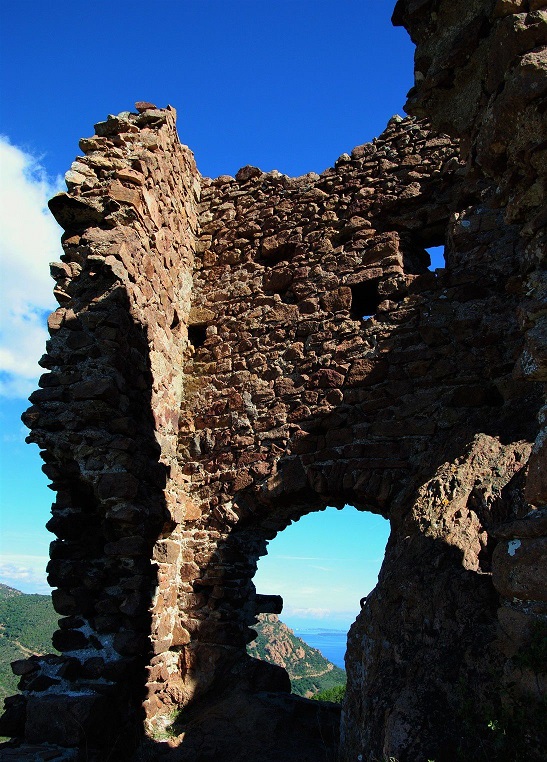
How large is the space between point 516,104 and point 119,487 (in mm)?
3948

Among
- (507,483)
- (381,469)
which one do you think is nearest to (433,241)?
(381,469)

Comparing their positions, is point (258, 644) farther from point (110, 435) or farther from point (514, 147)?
point (514, 147)

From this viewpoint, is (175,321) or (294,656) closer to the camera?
(175,321)

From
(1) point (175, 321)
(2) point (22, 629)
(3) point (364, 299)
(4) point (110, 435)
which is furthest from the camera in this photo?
(2) point (22, 629)

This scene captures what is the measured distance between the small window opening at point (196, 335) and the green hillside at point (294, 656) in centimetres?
1245

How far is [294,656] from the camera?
19.2m

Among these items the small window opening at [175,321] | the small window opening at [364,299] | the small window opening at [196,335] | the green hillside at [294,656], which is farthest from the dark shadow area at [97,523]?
the green hillside at [294,656]

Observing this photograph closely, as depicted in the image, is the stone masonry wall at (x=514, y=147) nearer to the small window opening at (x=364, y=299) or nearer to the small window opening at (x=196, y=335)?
the small window opening at (x=364, y=299)

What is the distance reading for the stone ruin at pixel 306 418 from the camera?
8.48ft

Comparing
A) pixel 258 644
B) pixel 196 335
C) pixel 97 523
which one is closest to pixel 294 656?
pixel 258 644

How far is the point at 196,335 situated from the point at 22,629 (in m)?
15.4

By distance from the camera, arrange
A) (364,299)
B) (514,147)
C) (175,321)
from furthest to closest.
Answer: (175,321) → (364,299) → (514,147)

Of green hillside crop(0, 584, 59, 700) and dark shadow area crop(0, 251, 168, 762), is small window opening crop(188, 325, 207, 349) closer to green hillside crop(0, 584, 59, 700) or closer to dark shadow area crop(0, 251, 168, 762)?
dark shadow area crop(0, 251, 168, 762)

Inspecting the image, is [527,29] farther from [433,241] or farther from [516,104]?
[433,241]
